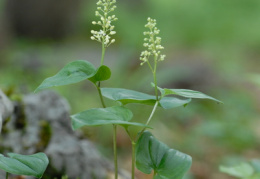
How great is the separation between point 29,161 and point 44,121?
79 cm

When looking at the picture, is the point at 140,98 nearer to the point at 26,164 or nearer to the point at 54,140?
the point at 26,164

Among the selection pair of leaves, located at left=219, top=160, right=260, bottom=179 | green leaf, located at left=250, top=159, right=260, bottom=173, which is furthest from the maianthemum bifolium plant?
green leaf, located at left=250, top=159, right=260, bottom=173

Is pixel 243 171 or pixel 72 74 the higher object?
pixel 72 74

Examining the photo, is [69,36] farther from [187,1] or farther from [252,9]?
[252,9]

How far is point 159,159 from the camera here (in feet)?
4.39

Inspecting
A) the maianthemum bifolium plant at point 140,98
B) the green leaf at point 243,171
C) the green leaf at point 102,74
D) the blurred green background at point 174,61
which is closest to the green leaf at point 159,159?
the maianthemum bifolium plant at point 140,98

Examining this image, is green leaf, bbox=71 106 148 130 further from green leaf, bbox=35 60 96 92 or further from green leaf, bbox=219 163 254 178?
green leaf, bbox=219 163 254 178

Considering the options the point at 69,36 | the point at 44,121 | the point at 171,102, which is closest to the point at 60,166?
the point at 44,121

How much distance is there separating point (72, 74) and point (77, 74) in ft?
0.05

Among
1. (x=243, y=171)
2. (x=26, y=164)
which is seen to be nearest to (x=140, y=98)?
(x=26, y=164)

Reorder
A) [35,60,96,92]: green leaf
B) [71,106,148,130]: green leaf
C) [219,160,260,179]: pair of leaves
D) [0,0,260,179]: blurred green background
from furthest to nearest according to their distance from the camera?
[0,0,260,179]: blurred green background < [219,160,260,179]: pair of leaves < [35,60,96,92]: green leaf < [71,106,148,130]: green leaf

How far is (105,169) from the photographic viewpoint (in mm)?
2023

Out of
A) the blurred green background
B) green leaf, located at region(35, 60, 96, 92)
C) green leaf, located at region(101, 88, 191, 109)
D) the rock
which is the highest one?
green leaf, located at region(35, 60, 96, 92)

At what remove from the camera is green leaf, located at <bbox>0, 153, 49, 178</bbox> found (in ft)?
3.79
